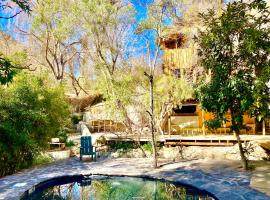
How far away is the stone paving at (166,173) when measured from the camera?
354 inches

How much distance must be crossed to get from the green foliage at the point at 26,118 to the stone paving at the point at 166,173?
0.85 m

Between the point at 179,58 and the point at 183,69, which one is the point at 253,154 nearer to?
the point at 183,69

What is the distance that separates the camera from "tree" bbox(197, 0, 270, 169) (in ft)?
33.7

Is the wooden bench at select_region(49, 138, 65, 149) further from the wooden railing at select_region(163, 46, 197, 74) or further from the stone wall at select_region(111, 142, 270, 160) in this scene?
the wooden railing at select_region(163, 46, 197, 74)

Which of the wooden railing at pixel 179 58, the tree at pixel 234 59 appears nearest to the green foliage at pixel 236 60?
the tree at pixel 234 59

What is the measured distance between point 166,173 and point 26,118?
221 inches

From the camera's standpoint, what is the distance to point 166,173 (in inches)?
456

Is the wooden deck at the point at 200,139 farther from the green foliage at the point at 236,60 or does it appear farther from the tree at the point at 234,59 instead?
the green foliage at the point at 236,60

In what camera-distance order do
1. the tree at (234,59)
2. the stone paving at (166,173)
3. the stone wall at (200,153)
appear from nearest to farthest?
the stone paving at (166,173)
the tree at (234,59)
the stone wall at (200,153)

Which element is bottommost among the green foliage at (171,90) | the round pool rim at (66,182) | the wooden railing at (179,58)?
the round pool rim at (66,182)

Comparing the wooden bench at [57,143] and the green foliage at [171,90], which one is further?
the wooden bench at [57,143]

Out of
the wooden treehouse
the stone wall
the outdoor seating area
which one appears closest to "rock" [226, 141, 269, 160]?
the stone wall

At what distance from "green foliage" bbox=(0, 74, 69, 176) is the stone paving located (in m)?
0.85

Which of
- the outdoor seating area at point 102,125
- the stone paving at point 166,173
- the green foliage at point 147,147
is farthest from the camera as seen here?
the outdoor seating area at point 102,125
